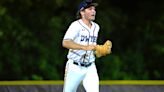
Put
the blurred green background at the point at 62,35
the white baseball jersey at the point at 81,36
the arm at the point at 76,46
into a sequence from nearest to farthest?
the arm at the point at 76,46 < the white baseball jersey at the point at 81,36 < the blurred green background at the point at 62,35

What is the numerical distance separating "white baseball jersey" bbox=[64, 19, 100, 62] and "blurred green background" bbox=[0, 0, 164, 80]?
461cm

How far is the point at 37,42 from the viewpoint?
897 centimetres

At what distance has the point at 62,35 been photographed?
887 centimetres

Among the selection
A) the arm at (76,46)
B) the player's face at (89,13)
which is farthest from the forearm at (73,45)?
the player's face at (89,13)

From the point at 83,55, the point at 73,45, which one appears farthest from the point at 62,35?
the point at 73,45

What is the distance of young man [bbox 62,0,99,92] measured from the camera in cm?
415

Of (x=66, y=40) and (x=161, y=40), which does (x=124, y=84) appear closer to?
(x=66, y=40)

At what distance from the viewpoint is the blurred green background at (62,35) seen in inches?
349

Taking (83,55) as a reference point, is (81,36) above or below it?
above

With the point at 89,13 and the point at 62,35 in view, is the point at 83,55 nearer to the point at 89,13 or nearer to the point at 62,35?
the point at 89,13

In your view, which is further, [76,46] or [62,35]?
[62,35]

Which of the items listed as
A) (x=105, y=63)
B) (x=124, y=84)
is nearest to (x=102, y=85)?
(x=124, y=84)

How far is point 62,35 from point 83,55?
4658mm

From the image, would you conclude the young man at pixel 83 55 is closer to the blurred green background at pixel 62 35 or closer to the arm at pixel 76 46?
the arm at pixel 76 46
